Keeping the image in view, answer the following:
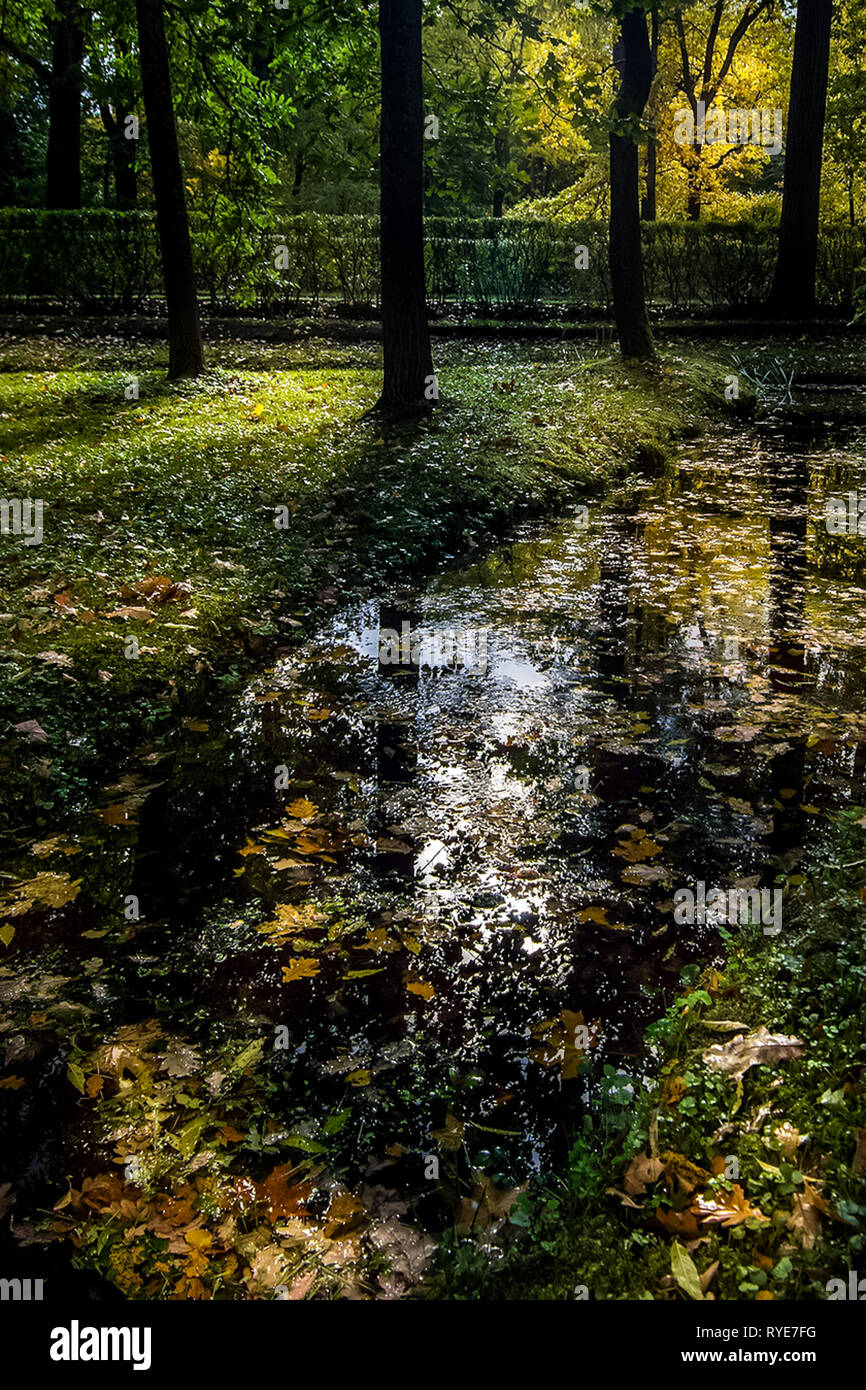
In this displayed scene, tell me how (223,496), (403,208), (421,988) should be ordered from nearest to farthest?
1. (421,988)
2. (223,496)
3. (403,208)

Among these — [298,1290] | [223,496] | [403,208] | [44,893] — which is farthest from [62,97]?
[298,1290]

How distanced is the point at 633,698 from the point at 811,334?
16196mm

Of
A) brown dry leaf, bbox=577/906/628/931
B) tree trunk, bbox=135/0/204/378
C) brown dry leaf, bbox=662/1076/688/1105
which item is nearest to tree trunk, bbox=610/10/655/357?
tree trunk, bbox=135/0/204/378

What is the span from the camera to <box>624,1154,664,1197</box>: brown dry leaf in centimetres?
211

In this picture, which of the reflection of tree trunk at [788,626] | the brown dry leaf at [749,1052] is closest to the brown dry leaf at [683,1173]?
the brown dry leaf at [749,1052]

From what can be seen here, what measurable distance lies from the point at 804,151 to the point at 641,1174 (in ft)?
A: 69.4

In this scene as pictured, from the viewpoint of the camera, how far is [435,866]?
3514 mm

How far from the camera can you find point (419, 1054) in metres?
2.63

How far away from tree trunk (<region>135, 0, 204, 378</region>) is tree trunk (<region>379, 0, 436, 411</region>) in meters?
2.70

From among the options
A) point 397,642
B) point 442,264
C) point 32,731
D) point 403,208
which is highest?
point 442,264

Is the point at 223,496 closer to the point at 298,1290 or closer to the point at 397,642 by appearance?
the point at 397,642

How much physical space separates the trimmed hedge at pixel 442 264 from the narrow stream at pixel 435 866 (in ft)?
44.8
